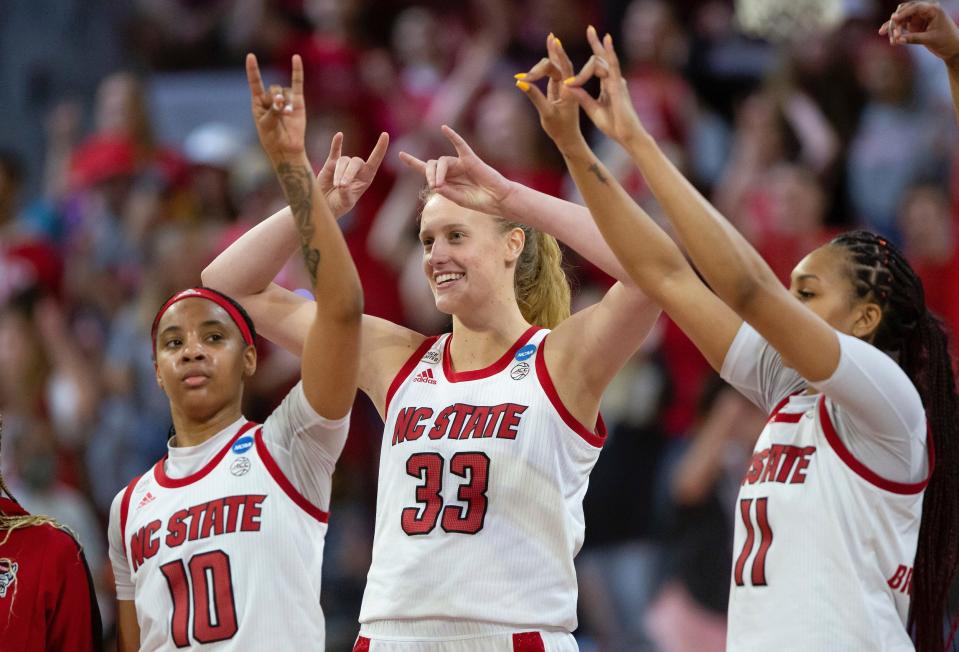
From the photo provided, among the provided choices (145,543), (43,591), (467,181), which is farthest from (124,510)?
(467,181)

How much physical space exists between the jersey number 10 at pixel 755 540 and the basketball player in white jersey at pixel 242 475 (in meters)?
1.13

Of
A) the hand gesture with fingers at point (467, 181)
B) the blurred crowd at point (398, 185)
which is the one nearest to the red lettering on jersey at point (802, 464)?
the hand gesture with fingers at point (467, 181)

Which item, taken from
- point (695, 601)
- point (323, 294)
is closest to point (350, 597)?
point (695, 601)

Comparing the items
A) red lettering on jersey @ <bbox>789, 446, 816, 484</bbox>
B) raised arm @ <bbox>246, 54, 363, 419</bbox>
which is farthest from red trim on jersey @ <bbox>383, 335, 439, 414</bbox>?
red lettering on jersey @ <bbox>789, 446, 816, 484</bbox>

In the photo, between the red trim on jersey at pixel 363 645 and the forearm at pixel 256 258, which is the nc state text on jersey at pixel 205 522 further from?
the forearm at pixel 256 258

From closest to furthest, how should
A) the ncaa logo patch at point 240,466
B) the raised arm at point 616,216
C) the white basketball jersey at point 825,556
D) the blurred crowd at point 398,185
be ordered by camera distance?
the white basketball jersey at point 825,556 → the raised arm at point 616,216 → the ncaa logo patch at point 240,466 → the blurred crowd at point 398,185

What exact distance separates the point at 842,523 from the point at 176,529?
182cm

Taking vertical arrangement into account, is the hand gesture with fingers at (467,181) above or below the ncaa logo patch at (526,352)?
above

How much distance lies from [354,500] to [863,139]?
3.64 m

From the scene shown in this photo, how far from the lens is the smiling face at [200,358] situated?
4.02 m

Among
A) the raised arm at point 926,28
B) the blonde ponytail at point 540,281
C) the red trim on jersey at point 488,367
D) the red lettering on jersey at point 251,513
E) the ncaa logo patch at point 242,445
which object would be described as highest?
the raised arm at point 926,28

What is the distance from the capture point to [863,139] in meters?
8.01

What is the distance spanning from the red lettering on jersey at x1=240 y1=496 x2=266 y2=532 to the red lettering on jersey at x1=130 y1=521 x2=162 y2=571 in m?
0.27

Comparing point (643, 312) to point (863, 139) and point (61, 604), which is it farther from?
point (863, 139)
